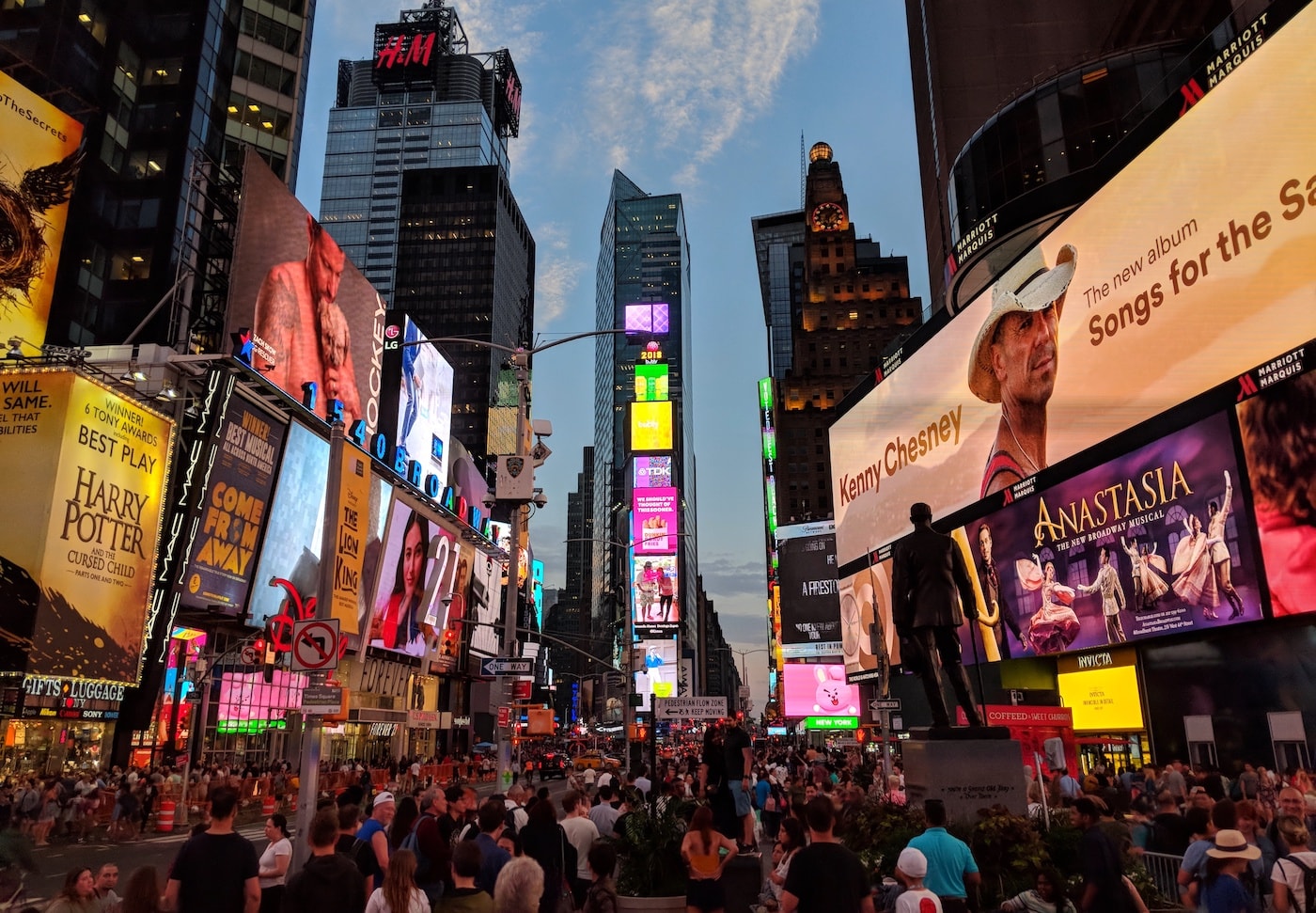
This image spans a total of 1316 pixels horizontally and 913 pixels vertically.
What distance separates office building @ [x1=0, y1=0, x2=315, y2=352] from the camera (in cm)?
5391

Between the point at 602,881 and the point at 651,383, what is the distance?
398 ft

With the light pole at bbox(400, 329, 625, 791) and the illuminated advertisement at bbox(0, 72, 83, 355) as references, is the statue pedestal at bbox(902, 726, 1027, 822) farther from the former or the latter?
the illuminated advertisement at bbox(0, 72, 83, 355)

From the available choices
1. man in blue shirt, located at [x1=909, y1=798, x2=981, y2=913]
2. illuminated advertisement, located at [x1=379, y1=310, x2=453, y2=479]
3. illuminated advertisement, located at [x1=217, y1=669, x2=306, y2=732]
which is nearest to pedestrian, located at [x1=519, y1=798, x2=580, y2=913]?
man in blue shirt, located at [x1=909, y1=798, x2=981, y2=913]

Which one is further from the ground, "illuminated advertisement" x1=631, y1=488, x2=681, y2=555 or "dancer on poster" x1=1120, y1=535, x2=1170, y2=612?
"illuminated advertisement" x1=631, y1=488, x2=681, y2=555

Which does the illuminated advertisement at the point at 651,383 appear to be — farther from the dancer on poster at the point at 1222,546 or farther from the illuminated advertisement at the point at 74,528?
the dancer on poster at the point at 1222,546

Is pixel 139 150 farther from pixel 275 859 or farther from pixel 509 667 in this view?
pixel 275 859

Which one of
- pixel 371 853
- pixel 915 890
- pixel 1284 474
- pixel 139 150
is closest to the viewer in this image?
pixel 915 890

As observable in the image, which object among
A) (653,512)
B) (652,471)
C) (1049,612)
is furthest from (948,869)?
(652,471)

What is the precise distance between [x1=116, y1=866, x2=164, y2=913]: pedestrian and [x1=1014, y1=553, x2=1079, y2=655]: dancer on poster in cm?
3288

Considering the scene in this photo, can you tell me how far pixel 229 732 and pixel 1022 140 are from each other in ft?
156

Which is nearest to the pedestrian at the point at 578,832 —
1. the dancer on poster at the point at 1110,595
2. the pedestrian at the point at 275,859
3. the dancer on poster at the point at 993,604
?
the pedestrian at the point at 275,859

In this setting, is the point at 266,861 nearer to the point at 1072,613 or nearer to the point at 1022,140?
the point at 1072,613

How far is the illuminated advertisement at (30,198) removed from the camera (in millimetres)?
40750

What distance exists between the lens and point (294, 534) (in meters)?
47.2
